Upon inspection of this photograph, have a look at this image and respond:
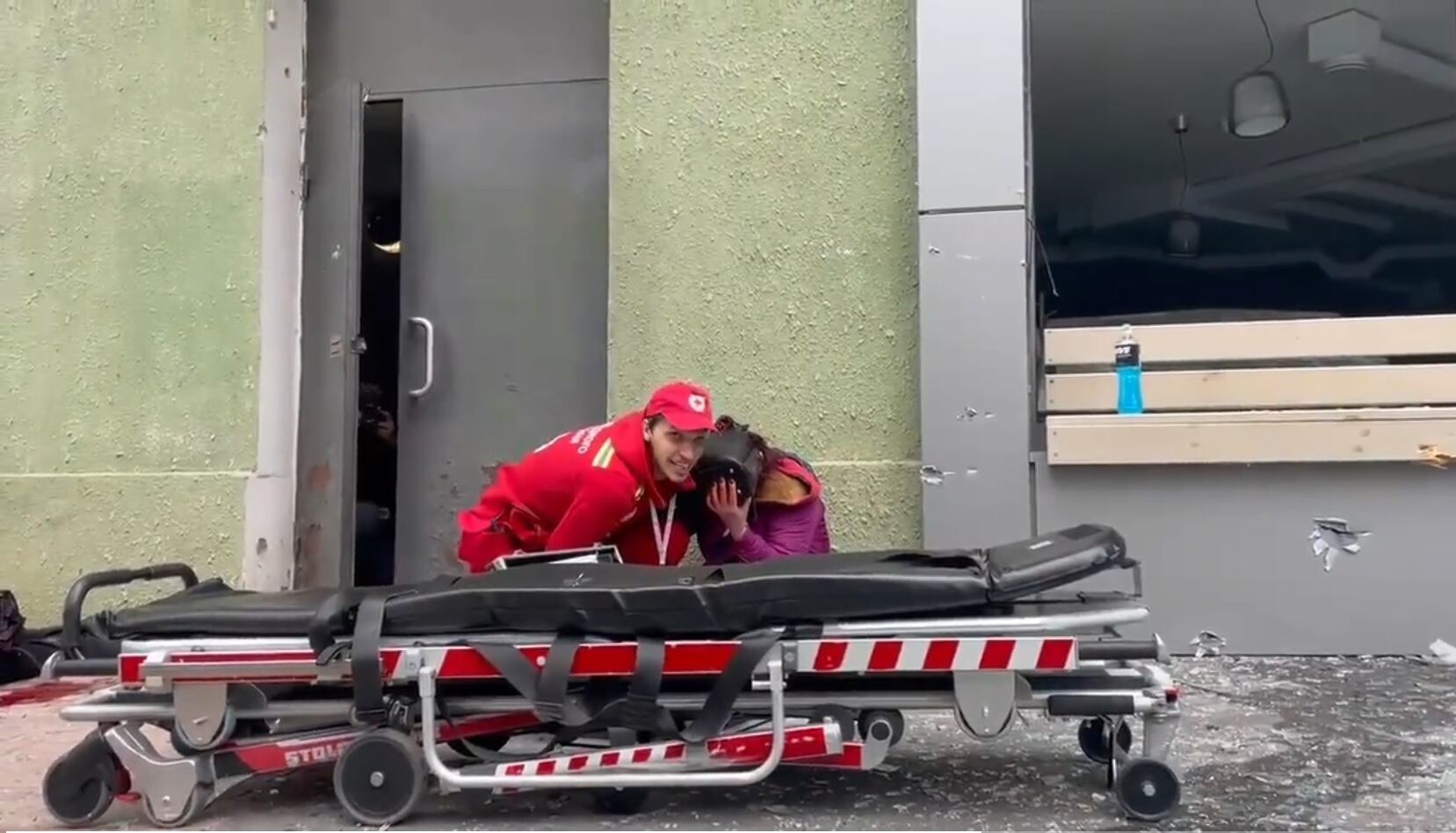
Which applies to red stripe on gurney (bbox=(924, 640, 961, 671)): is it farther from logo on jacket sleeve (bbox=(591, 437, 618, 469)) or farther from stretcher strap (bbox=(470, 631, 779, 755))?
logo on jacket sleeve (bbox=(591, 437, 618, 469))

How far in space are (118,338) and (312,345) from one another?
2.65ft

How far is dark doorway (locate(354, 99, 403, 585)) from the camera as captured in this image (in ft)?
17.6

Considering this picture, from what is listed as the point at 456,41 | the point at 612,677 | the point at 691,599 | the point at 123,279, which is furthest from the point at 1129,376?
the point at 123,279

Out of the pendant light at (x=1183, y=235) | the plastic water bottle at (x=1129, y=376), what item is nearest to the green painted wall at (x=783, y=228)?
the plastic water bottle at (x=1129, y=376)

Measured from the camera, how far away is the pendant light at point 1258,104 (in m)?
7.32

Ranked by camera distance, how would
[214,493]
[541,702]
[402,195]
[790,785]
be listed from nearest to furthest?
[541,702] → [790,785] → [214,493] → [402,195]

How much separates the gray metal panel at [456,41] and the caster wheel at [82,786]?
3.39 m

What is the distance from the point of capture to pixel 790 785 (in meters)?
2.86

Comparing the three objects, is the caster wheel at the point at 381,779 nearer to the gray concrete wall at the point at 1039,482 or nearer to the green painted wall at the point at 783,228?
the green painted wall at the point at 783,228

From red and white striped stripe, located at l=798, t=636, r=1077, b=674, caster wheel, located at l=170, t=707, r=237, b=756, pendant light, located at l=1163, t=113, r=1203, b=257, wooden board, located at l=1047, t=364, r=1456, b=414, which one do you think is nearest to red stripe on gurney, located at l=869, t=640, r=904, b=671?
red and white striped stripe, located at l=798, t=636, r=1077, b=674

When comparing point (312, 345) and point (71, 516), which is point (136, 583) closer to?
point (71, 516)

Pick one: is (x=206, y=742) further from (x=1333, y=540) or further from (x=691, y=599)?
(x=1333, y=540)

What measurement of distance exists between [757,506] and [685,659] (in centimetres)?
146

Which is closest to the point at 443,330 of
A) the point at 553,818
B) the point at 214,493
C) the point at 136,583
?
the point at 214,493
